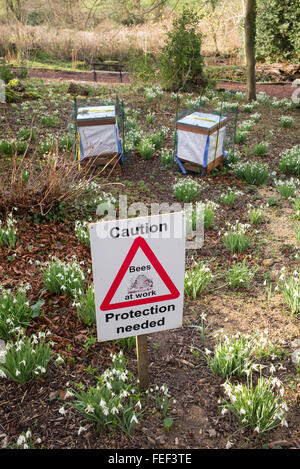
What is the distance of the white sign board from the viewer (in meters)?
2.20

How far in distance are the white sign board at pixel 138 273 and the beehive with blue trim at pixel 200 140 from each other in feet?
15.2

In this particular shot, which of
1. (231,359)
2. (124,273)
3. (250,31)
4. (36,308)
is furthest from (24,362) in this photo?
(250,31)

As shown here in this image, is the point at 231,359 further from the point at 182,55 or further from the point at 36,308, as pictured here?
the point at 182,55

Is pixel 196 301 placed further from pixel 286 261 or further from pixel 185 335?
pixel 286 261

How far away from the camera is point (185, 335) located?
340cm

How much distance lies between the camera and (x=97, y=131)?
22.1 ft

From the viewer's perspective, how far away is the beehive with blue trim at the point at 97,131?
6.64 m

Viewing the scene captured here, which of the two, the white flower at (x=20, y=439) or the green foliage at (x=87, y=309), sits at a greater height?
the green foliage at (x=87, y=309)

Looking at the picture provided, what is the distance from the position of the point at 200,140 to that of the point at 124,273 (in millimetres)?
4958

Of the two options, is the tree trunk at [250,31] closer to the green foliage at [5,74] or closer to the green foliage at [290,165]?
the green foliage at [290,165]

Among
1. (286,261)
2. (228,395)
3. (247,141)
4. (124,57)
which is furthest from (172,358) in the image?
(124,57)

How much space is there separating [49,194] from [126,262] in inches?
119

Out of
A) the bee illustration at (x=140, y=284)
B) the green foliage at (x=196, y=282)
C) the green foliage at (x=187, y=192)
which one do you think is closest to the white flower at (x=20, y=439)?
the bee illustration at (x=140, y=284)

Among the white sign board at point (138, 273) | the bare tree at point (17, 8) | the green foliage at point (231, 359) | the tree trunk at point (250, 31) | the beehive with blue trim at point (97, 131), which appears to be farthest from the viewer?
the bare tree at point (17, 8)
